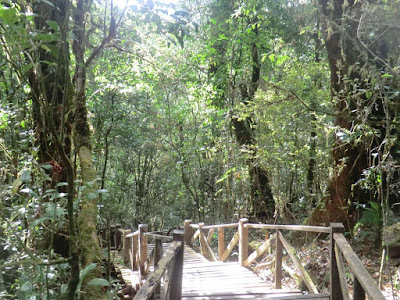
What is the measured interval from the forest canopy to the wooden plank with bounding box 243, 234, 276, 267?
4.75ft

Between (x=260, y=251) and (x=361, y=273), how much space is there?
146 inches

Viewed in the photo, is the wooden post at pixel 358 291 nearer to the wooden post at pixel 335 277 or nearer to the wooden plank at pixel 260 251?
the wooden post at pixel 335 277

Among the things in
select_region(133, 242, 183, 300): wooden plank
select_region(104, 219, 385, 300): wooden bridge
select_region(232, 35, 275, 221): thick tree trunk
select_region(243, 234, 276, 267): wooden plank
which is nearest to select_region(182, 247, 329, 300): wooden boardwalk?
select_region(104, 219, 385, 300): wooden bridge

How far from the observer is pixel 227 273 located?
655 cm

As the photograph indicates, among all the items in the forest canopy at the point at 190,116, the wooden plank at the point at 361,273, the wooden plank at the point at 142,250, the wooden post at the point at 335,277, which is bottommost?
the wooden plank at the point at 142,250

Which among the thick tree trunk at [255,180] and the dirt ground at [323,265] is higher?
the thick tree trunk at [255,180]

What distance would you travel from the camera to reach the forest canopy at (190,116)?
3.12 metres

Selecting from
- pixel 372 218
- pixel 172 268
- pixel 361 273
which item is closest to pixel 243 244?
pixel 372 218

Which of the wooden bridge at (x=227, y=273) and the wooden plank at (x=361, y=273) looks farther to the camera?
the wooden bridge at (x=227, y=273)

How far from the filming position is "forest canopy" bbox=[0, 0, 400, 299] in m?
3.12

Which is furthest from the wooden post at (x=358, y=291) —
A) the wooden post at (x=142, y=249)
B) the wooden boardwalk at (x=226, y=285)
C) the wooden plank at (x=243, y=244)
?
the wooden post at (x=142, y=249)

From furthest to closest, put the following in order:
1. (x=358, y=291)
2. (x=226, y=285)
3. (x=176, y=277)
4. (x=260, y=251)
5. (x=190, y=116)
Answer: (x=190, y=116) < (x=260, y=251) < (x=226, y=285) < (x=176, y=277) < (x=358, y=291)

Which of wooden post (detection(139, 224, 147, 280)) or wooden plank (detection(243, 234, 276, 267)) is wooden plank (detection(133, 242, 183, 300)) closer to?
wooden plank (detection(243, 234, 276, 267))

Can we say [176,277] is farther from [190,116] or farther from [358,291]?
[190,116]
